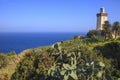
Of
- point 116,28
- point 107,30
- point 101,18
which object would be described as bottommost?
point 107,30

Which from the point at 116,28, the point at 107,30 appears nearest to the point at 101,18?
the point at 116,28

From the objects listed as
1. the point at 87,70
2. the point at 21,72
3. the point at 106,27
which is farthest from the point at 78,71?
the point at 106,27

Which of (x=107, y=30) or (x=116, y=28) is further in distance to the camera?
(x=116, y=28)

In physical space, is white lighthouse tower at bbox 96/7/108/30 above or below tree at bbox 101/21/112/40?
above

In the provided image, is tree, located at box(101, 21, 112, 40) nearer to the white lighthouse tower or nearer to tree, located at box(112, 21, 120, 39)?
tree, located at box(112, 21, 120, 39)

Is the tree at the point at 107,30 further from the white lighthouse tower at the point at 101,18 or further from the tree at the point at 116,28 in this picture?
the white lighthouse tower at the point at 101,18

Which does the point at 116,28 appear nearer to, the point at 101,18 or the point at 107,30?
the point at 107,30

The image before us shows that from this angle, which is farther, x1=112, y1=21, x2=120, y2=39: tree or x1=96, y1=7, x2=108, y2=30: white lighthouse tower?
x1=96, y1=7, x2=108, y2=30: white lighthouse tower

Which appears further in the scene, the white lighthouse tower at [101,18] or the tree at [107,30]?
the white lighthouse tower at [101,18]

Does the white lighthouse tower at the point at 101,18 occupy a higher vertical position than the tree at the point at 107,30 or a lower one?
higher

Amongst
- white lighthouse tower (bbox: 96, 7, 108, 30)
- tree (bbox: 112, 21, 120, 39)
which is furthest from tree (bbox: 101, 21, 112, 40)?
white lighthouse tower (bbox: 96, 7, 108, 30)

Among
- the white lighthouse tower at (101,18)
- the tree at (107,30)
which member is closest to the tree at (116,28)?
the tree at (107,30)

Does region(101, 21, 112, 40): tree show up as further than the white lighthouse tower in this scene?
No

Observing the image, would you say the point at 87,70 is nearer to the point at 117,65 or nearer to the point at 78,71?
the point at 78,71
